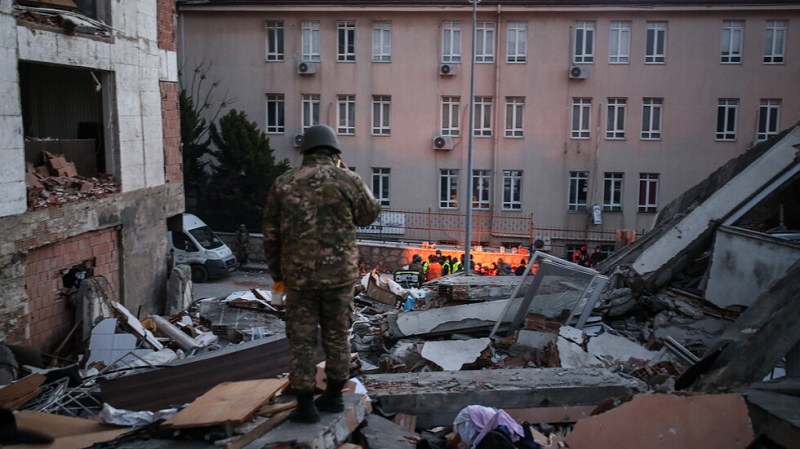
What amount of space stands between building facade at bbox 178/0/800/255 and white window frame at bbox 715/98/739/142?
39mm

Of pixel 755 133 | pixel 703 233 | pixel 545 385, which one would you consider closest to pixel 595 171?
pixel 755 133

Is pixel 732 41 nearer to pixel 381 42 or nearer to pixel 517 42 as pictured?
pixel 517 42

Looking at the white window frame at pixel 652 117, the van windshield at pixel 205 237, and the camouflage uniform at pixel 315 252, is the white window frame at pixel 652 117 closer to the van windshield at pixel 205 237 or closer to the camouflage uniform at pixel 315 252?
the van windshield at pixel 205 237

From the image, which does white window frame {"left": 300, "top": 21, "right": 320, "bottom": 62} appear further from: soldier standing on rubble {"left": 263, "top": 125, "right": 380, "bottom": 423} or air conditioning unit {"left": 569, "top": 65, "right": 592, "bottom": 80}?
soldier standing on rubble {"left": 263, "top": 125, "right": 380, "bottom": 423}

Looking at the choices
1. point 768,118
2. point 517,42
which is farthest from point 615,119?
point 768,118

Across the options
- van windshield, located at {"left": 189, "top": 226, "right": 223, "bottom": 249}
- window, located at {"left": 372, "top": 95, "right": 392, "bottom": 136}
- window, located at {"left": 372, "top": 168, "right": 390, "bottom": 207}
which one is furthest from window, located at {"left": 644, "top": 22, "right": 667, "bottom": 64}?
van windshield, located at {"left": 189, "top": 226, "right": 223, "bottom": 249}

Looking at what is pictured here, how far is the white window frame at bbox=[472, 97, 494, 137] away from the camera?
27766 mm

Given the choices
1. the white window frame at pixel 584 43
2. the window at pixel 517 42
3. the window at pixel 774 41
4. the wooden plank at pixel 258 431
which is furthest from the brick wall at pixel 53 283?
the window at pixel 774 41

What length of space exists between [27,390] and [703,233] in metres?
8.53

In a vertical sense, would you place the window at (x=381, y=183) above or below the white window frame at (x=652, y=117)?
below

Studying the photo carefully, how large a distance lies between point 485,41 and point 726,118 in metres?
9.47

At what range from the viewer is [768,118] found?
1060 inches

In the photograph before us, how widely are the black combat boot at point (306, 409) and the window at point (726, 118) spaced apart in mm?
25888

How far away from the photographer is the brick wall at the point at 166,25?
14352 mm
